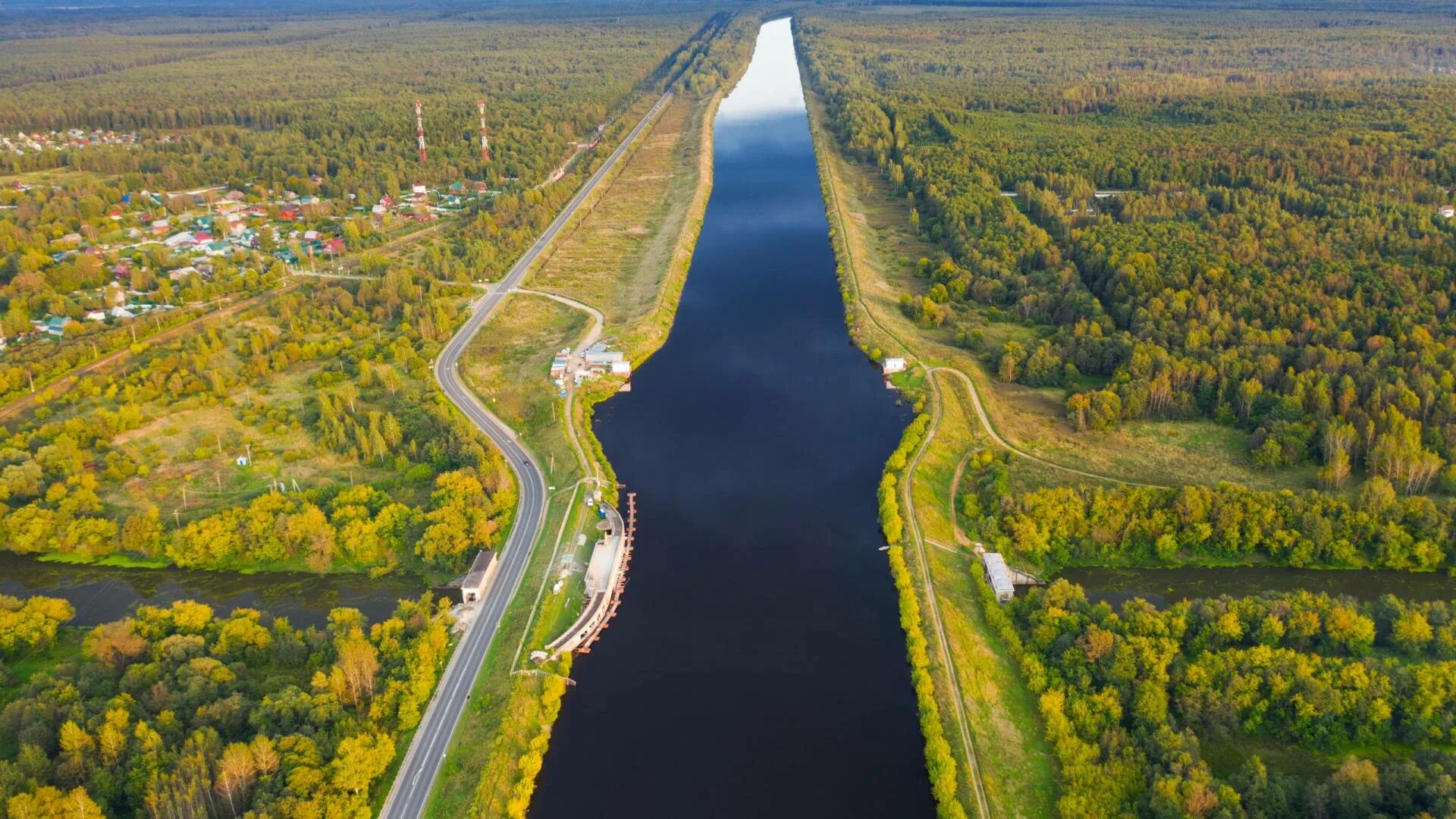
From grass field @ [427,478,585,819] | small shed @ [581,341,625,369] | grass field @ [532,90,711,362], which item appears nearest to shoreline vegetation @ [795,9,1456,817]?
grass field @ [427,478,585,819]

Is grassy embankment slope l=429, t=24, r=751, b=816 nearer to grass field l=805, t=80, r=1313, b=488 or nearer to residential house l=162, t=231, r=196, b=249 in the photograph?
grass field l=805, t=80, r=1313, b=488

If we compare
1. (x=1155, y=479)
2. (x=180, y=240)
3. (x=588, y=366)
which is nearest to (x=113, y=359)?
(x=180, y=240)

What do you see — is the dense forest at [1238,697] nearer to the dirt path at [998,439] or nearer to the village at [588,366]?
the dirt path at [998,439]

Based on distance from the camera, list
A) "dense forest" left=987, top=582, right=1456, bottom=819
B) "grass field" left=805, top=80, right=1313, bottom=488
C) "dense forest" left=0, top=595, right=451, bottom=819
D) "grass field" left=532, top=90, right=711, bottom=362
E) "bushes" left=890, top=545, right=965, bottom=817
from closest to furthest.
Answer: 1. "dense forest" left=987, top=582, right=1456, bottom=819
2. "dense forest" left=0, top=595, right=451, bottom=819
3. "bushes" left=890, top=545, right=965, bottom=817
4. "grass field" left=805, top=80, right=1313, bottom=488
5. "grass field" left=532, top=90, right=711, bottom=362

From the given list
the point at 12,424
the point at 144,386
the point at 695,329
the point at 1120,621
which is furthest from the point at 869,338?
the point at 12,424

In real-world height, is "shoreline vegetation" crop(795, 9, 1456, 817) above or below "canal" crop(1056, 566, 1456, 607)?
above

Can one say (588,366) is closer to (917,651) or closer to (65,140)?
(917,651)

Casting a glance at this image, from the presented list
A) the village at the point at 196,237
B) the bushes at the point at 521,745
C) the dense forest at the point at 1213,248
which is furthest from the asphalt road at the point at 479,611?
the dense forest at the point at 1213,248
